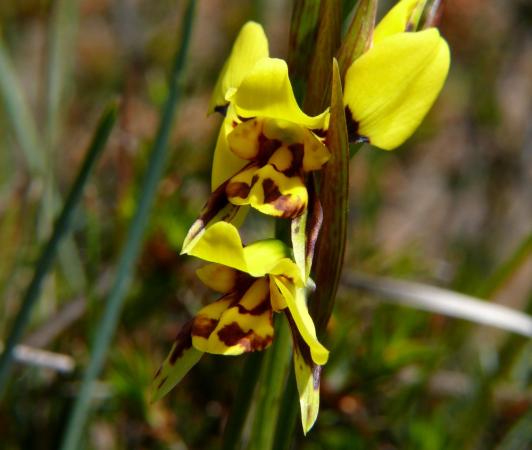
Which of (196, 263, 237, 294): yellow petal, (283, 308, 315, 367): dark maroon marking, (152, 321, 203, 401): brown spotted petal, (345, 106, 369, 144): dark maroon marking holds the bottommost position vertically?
(152, 321, 203, 401): brown spotted petal

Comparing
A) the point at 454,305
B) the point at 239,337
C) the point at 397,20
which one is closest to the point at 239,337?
the point at 239,337

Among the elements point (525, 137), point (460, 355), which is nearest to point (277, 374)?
point (460, 355)

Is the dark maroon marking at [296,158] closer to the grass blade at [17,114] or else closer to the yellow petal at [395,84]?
the yellow petal at [395,84]

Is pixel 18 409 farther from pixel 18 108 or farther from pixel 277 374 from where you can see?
pixel 277 374

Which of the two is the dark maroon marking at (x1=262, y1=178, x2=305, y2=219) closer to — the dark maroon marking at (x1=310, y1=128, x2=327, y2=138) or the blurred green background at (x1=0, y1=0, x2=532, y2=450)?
the dark maroon marking at (x1=310, y1=128, x2=327, y2=138)

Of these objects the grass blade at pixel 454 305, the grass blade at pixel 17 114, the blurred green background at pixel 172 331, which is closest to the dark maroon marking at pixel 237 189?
the blurred green background at pixel 172 331

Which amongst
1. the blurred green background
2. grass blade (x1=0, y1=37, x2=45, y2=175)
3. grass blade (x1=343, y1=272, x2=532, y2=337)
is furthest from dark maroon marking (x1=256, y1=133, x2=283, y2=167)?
grass blade (x1=0, y1=37, x2=45, y2=175)

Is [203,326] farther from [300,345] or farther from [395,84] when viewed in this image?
[395,84]
